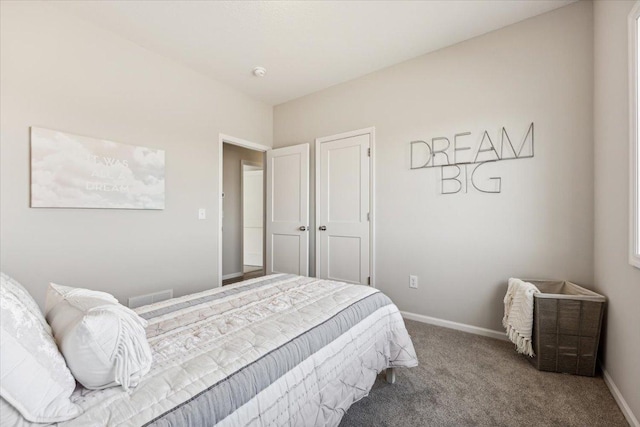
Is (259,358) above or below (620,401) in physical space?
above

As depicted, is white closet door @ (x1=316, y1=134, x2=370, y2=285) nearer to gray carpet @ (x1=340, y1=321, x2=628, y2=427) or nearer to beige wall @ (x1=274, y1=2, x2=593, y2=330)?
beige wall @ (x1=274, y1=2, x2=593, y2=330)

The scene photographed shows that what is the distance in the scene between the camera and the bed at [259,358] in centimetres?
80

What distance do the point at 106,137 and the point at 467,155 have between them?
3.21 meters

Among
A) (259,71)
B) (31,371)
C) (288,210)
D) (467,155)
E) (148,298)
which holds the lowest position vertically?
(148,298)

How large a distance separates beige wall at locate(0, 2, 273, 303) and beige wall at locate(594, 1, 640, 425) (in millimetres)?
3400

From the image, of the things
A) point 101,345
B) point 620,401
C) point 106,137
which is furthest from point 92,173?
point 620,401

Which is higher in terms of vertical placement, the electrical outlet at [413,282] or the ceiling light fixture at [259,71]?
the ceiling light fixture at [259,71]

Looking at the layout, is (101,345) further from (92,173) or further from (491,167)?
(491,167)

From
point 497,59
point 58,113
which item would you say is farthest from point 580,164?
point 58,113

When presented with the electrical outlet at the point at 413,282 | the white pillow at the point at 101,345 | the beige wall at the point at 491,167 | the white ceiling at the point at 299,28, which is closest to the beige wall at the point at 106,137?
the white ceiling at the point at 299,28

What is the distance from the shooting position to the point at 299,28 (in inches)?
97.4

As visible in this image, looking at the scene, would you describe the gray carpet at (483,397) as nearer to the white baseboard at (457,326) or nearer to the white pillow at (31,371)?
the white baseboard at (457,326)

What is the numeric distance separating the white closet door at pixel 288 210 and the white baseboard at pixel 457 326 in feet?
4.54

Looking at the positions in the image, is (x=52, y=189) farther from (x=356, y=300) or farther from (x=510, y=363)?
(x=510, y=363)
